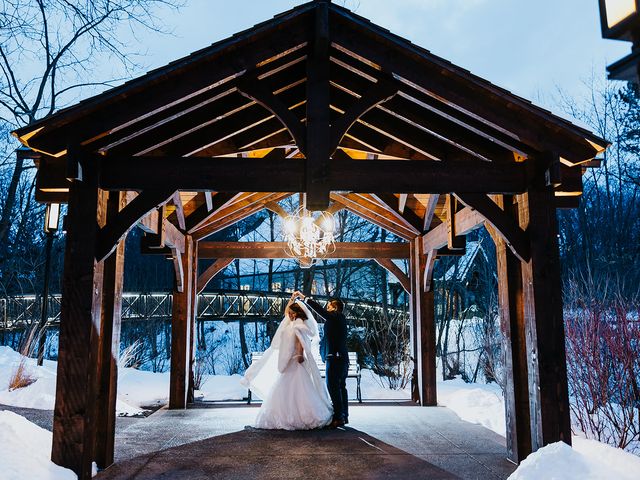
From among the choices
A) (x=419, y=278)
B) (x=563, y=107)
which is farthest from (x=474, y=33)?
(x=419, y=278)

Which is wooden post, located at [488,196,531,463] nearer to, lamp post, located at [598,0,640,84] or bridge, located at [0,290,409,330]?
lamp post, located at [598,0,640,84]

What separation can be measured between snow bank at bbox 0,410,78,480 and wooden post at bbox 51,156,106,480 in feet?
0.40

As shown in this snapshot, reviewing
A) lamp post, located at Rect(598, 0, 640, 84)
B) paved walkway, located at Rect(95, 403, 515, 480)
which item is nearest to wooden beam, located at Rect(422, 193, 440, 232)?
paved walkway, located at Rect(95, 403, 515, 480)

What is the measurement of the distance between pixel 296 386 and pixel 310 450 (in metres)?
1.36

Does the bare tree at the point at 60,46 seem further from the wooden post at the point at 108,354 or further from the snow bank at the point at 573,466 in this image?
the snow bank at the point at 573,466

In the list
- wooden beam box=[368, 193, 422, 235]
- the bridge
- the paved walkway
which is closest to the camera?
the paved walkway

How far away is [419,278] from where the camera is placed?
9.50m

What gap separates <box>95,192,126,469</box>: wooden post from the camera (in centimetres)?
498

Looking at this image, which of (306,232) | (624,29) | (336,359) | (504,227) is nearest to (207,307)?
(306,232)

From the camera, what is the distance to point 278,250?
1009cm

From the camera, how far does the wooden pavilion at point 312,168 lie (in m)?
4.45

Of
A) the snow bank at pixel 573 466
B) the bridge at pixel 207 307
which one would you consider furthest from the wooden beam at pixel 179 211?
the bridge at pixel 207 307

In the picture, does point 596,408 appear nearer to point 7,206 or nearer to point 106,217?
point 106,217

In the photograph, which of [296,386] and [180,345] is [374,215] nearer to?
[296,386]
